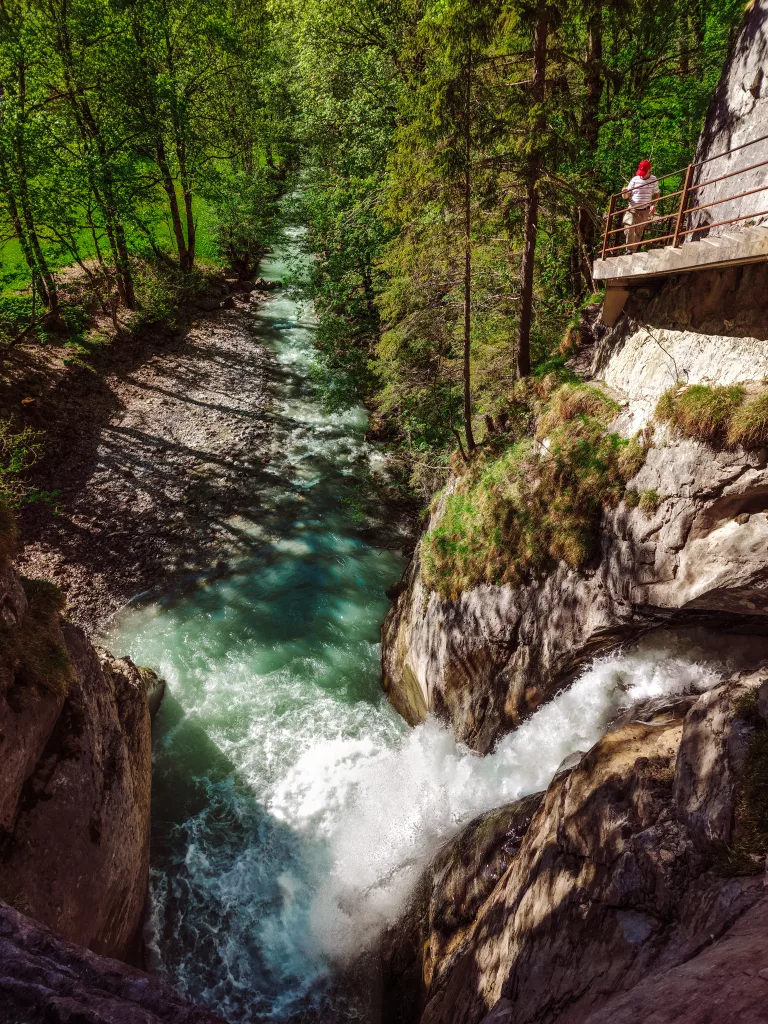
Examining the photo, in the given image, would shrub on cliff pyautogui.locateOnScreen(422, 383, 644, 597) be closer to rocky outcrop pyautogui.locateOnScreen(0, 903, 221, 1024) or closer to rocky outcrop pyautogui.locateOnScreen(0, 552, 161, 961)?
rocky outcrop pyautogui.locateOnScreen(0, 552, 161, 961)

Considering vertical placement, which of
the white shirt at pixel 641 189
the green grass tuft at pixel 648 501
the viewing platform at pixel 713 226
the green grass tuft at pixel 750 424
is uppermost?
the white shirt at pixel 641 189

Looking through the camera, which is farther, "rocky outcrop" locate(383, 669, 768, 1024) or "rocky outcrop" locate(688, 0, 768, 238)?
"rocky outcrop" locate(688, 0, 768, 238)

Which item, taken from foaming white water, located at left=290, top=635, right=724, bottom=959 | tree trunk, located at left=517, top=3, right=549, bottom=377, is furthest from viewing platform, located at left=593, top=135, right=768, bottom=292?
foaming white water, located at left=290, top=635, right=724, bottom=959

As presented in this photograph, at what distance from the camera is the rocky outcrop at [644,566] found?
298 inches

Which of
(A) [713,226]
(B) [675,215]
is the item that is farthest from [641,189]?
(A) [713,226]

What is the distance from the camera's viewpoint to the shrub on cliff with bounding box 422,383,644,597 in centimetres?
975

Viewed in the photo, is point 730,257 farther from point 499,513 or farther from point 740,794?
point 740,794

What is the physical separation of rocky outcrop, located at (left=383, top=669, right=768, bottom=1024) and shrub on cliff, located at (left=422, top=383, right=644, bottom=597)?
350 cm

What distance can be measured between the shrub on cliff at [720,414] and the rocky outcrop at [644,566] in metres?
0.20

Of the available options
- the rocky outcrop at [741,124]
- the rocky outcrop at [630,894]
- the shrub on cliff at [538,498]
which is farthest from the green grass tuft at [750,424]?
the rocky outcrop at [630,894]

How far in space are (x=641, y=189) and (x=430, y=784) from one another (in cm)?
1248

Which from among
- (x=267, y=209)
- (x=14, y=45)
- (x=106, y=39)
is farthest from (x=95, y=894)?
(x=267, y=209)

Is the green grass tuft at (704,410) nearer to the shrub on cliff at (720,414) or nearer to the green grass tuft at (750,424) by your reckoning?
the shrub on cliff at (720,414)

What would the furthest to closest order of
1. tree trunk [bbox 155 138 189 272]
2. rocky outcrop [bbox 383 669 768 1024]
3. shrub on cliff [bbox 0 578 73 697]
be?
tree trunk [bbox 155 138 189 272] < shrub on cliff [bbox 0 578 73 697] < rocky outcrop [bbox 383 669 768 1024]
